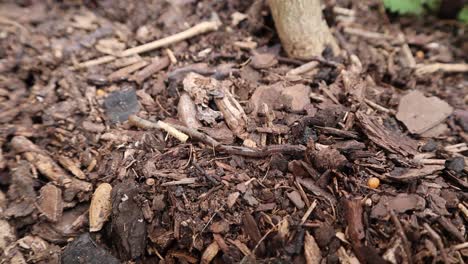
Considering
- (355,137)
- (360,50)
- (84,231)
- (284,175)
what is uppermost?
(360,50)

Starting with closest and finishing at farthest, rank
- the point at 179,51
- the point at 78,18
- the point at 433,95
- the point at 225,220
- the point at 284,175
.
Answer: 1. the point at 225,220
2. the point at 284,175
3. the point at 433,95
4. the point at 179,51
5. the point at 78,18

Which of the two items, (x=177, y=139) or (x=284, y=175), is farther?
(x=177, y=139)

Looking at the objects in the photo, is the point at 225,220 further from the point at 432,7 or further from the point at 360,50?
the point at 432,7

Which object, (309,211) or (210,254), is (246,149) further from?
(210,254)

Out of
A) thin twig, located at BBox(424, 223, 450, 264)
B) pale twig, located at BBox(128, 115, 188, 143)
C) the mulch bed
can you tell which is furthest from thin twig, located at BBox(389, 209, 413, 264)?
pale twig, located at BBox(128, 115, 188, 143)

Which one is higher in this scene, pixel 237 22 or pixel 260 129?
pixel 237 22

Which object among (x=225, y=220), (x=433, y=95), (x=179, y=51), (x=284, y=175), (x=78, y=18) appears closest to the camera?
(x=225, y=220)

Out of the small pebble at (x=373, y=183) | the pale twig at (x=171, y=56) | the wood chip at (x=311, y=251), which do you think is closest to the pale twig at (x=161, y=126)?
the pale twig at (x=171, y=56)

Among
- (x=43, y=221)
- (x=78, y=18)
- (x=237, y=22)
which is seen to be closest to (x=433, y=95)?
(x=237, y=22)
